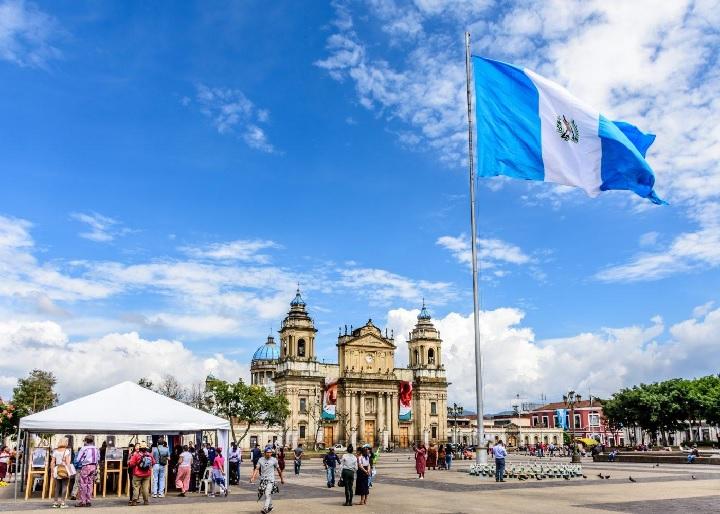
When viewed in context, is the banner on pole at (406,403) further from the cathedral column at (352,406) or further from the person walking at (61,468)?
the person walking at (61,468)

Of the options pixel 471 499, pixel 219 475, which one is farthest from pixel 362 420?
pixel 471 499

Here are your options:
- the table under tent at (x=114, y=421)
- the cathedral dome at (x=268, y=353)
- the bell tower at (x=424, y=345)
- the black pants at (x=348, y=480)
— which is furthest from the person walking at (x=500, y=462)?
the cathedral dome at (x=268, y=353)

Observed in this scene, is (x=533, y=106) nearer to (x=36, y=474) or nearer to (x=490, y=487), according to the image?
(x=490, y=487)

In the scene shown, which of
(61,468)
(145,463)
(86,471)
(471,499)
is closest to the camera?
(61,468)

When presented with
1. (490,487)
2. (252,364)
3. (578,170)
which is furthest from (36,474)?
(252,364)

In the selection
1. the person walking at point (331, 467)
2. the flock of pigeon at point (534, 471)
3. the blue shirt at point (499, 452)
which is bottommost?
the flock of pigeon at point (534, 471)

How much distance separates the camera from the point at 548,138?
20.5 meters

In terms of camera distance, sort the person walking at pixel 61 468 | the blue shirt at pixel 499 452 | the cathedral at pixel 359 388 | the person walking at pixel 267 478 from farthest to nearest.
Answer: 1. the cathedral at pixel 359 388
2. the blue shirt at pixel 499 452
3. the person walking at pixel 61 468
4. the person walking at pixel 267 478

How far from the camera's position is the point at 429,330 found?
309 ft

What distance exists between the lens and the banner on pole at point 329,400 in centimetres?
8156

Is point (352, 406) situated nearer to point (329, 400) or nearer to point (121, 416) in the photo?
point (329, 400)

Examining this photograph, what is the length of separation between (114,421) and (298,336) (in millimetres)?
64029

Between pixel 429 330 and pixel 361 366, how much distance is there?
1298 cm

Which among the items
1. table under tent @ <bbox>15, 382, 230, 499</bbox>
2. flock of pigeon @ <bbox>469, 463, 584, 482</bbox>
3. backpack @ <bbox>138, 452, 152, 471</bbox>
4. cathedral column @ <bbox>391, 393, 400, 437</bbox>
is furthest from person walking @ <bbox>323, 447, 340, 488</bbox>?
cathedral column @ <bbox>391, 393, 400, 437</bbox>
